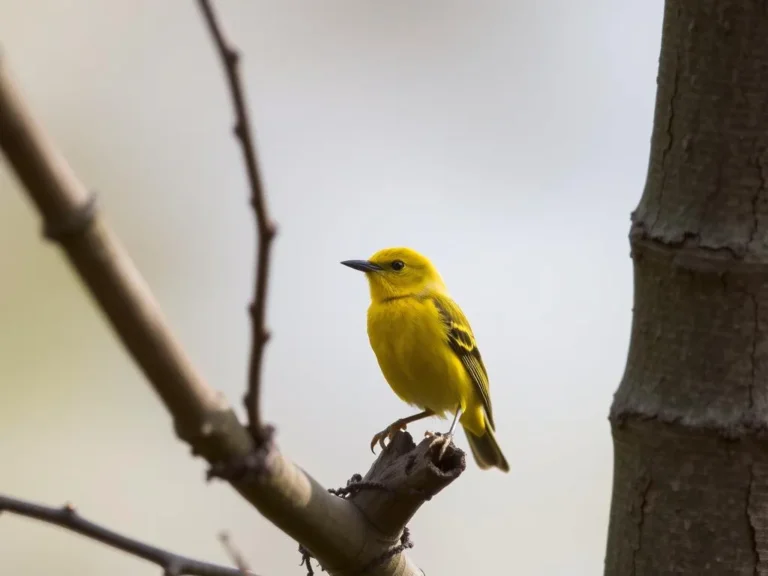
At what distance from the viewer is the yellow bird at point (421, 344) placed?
4.39 metres

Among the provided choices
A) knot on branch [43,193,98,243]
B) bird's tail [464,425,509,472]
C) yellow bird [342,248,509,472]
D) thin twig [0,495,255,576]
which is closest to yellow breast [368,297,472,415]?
yellow bird [342,248,509,472]

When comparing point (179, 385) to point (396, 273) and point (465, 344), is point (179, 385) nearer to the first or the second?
point (465, 344)

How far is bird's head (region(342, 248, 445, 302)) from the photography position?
4812 mm

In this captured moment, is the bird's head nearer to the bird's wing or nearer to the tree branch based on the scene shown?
the bird's wing

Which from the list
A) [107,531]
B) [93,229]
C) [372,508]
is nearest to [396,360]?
[372,508]

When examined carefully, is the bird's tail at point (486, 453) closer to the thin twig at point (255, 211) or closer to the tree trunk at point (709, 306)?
the tree trunk at point (709, 306)

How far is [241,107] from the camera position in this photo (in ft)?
3.22

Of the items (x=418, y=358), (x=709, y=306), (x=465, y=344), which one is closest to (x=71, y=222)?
(x=709, y=306)

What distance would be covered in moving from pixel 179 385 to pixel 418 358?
324 cm

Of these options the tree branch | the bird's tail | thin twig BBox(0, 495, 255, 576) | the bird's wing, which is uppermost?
the bird's wing

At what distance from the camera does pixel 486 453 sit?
5.30 m

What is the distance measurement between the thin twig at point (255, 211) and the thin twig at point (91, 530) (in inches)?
9.0

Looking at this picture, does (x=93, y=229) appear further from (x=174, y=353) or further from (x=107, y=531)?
(x=107, y=531)

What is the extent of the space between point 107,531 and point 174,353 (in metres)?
0.31
